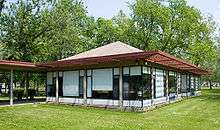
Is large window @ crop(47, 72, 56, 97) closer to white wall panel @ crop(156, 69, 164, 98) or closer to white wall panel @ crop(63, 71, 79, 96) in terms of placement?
white wall panel @ crop(63, 71, 79, 96)

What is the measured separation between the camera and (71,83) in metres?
26.2

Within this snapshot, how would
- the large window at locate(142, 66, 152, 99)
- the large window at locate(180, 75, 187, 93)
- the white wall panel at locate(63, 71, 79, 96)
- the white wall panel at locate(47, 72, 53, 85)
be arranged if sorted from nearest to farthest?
the large window at locate(142, 66, 152, 99) → the white wall panel at locate(63, 71, 79, 96) → the white wall panel at locate(47, 72, 53, 85) → the large window at locate(180, 75, 187, 93)

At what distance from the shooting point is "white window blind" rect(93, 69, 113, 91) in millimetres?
22938

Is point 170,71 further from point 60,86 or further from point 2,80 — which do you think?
point 2,80

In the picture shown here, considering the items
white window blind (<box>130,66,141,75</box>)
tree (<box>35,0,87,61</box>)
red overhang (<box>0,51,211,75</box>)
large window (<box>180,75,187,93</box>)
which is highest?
tree (<box>35,0,87,61</box>)

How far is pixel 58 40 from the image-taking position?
134 feet

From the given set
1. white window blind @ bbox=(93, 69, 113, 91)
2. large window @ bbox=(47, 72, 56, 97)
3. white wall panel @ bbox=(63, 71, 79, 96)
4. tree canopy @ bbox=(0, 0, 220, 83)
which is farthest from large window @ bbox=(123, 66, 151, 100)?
tree canopy @ bbox=(0, 0, 220, 83)

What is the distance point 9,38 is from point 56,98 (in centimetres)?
1535

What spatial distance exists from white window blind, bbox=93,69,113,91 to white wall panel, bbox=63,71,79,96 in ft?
7.41

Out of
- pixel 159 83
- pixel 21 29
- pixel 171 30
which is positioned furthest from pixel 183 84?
pixel 21 29

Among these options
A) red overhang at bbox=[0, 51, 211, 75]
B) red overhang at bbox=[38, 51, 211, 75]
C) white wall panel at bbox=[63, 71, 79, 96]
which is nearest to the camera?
red overhang at bbox=[38, 51, 211, 75]

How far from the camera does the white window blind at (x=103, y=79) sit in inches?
903

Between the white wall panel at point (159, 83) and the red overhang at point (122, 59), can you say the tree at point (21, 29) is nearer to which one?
the red overhang at point (122, 59)

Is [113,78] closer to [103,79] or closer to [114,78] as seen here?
[114,78]
